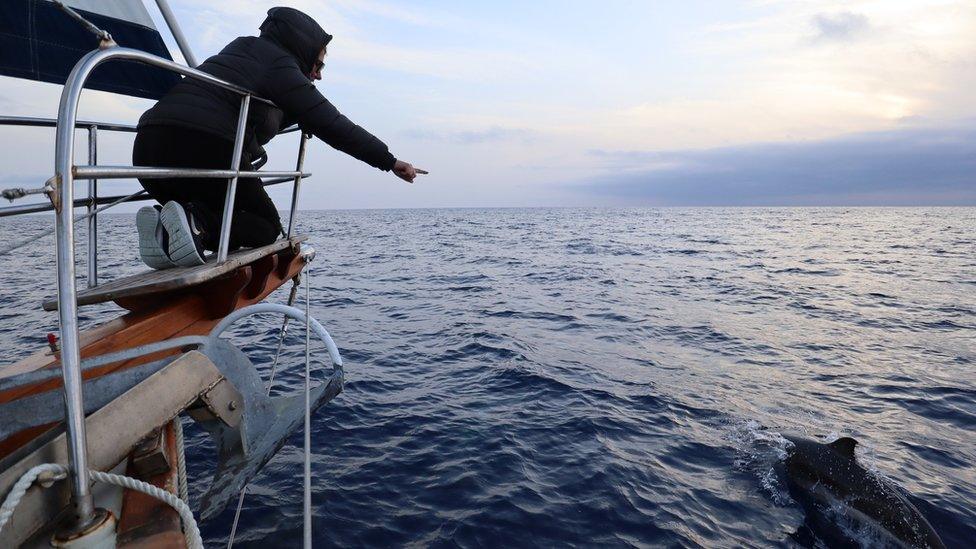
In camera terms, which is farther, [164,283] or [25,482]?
[164,283]

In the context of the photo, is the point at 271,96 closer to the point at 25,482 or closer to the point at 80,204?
the point at 80,204

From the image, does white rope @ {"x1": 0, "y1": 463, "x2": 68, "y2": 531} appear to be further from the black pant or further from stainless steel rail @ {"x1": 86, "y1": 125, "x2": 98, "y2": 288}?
stainless steel rail @ {"x1": 86, "y1": 125, "x2": 98, "y2": 288}

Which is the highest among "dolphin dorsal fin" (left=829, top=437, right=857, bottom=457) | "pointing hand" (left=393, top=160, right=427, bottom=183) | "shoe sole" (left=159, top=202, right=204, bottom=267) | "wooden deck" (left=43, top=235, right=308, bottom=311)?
"pointing hand" (left=393, top=160, right=427, bottom=183)

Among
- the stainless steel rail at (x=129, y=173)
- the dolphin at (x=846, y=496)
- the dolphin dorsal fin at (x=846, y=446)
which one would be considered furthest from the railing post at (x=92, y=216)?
the dolphin dorsal fin at (x=846, y=446)

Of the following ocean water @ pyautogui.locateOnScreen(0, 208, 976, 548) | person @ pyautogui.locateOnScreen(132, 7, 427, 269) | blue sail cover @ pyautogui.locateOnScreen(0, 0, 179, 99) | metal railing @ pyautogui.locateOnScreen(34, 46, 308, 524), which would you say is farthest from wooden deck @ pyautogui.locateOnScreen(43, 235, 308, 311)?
blue sail cover @ pyautogui.locateOnScreen(0, 0, 179, 99)

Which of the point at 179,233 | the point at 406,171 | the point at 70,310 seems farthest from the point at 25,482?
the point at 406,171

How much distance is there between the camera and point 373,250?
107 feet

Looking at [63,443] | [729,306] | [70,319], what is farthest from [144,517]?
[729,306]

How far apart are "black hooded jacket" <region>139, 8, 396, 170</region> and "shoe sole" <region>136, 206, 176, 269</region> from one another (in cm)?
53

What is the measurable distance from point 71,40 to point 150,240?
3.10 meters

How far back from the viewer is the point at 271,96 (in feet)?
11.0

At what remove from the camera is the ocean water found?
4777 mm

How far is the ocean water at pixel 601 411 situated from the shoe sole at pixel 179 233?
2493 mm

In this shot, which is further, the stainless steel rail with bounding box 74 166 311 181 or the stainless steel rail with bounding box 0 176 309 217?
the stainless steel rail with bounding box 0 176 309 217
